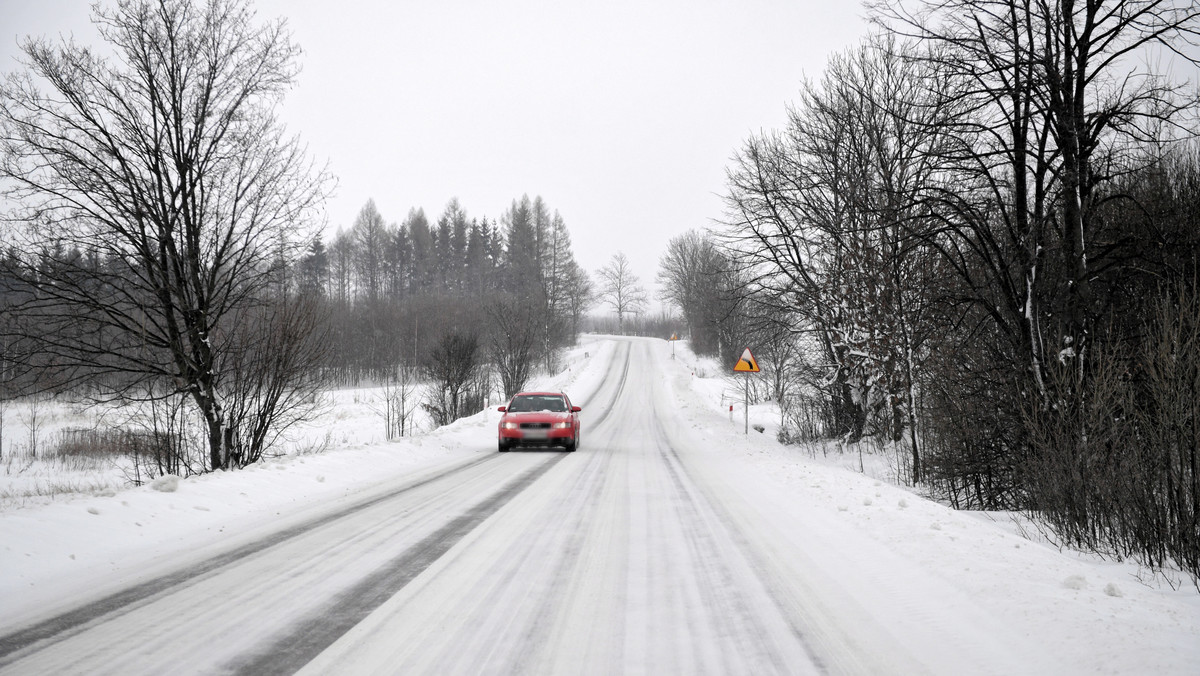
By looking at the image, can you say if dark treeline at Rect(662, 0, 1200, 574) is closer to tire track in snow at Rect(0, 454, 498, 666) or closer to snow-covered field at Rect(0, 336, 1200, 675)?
snow-covered field at Rect(0, 336, 1200, 675)

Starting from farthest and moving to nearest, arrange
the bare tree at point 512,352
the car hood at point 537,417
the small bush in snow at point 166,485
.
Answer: the bare tree at point 512,352
the car hood at point 537,417
the small bush in snow at point 166,485

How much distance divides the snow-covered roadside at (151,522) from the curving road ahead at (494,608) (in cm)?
40

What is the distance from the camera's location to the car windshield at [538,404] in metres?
17.6

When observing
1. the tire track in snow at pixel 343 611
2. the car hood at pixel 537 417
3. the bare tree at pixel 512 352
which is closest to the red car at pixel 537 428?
the car hood at pixel 537 417

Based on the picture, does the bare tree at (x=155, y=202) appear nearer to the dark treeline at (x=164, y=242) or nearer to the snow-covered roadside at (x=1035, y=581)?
the dark treeline at (x=164, y=242)

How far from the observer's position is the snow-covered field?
3436 mm

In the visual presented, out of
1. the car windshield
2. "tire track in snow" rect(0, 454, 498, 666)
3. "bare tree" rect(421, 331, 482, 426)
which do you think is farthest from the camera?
"bare tree" rect(421, 331, 482, 426)

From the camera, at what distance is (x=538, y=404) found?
17891mm

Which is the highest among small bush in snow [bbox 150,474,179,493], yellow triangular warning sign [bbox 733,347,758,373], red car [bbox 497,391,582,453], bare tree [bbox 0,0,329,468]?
bare tree [bbox 0,0,329,468]

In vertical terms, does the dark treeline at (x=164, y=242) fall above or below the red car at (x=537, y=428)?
above

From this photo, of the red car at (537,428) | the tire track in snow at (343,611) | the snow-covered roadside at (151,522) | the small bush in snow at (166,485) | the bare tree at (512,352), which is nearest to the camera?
the tire track in snow at (343,611)

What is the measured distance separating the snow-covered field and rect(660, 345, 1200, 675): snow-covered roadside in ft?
0.07

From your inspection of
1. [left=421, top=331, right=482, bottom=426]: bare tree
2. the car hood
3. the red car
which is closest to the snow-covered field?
the red car

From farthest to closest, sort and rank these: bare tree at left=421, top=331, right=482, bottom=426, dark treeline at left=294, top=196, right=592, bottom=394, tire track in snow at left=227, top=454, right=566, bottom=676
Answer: dark treeline at left=294, top=196, right=592, bottom=394
bare tree at left=421, top=331, right=482, bottom=426
tire track in snow at left=227, top=454, right=566, bottom=676
